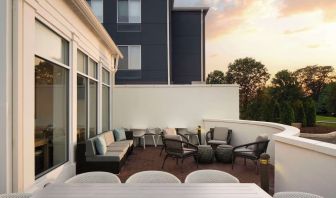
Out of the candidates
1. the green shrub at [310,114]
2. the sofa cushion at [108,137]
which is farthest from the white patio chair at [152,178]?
the green shrub at [310,114]

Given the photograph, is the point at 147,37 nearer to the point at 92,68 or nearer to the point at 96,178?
the point at 92,68

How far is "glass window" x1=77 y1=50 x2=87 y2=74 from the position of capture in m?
6.58

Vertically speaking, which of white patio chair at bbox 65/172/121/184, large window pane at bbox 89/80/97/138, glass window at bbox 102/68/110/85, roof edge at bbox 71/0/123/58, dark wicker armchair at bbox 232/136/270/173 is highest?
roof edge at bbox 71/0/123/58

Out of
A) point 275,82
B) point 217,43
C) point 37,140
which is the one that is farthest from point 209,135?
point 275,82

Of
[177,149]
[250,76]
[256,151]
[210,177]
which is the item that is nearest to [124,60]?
[177,149]

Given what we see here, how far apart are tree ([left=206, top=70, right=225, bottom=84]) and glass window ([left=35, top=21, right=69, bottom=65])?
28.0 metres

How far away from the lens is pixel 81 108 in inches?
270

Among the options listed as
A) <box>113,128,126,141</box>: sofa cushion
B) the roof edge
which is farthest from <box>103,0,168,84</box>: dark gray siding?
<box>113,128,126,141</box>: sofa cushion

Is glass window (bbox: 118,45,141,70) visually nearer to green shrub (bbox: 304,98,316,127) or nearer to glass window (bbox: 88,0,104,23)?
glass window (bbox: 88,0,104,23)

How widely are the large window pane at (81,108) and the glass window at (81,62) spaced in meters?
0.19

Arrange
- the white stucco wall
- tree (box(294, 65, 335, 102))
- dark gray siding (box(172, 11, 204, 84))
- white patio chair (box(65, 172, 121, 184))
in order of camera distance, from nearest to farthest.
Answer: white patio chair (box(65, 172, 121, 184)) < the white stucco wall < dark gray siding (box(172, 11, 204, 84)) < tree (box(294, 65, 335, 102))

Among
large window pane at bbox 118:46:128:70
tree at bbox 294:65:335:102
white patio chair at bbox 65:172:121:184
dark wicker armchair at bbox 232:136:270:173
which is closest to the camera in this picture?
white patio chair at bbox 65:172:121:184

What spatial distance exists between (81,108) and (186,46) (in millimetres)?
11605
